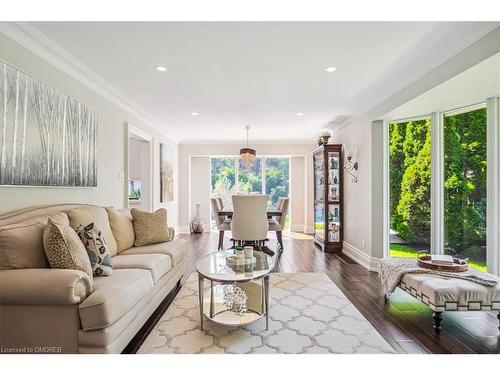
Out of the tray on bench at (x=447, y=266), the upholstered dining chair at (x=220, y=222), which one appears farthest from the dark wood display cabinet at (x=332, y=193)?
the tray on bench at (x=447, y=266)

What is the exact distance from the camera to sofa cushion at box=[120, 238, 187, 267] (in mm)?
2896

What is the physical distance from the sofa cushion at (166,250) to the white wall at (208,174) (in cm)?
415

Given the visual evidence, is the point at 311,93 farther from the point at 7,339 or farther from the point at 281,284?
the point at 7,339

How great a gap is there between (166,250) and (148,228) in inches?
17.1

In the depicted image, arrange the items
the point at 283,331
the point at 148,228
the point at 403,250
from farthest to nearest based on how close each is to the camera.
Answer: the point at 403,250
the point at 148,228
the point at 283,331

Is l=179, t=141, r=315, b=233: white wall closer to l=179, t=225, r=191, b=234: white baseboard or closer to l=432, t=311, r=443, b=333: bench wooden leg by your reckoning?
l=179, t=225, r=191, b=234: white baseboard

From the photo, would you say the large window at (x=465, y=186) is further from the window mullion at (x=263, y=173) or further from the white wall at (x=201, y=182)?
the white wall at (x=201, y=182)

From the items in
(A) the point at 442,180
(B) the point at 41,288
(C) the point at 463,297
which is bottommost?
(C) the point at 463,297

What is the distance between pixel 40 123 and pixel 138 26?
1218mm

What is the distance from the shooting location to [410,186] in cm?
390

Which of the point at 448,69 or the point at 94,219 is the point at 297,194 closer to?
the point at 448,69

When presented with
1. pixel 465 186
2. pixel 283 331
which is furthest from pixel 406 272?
pixel 465 186

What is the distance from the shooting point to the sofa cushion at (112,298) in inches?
63.8
